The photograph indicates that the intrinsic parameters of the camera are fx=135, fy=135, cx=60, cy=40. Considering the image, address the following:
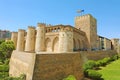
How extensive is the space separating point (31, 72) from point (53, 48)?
65.4 feet

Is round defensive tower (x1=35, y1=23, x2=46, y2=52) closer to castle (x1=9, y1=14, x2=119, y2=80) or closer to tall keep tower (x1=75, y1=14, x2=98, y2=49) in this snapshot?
castle (x1=9, y1=14, x2=119, y2=80)

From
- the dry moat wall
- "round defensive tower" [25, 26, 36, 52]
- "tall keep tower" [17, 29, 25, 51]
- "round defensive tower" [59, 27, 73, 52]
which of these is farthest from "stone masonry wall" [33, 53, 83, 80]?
"tall keep tower" [17, 29, 25, 51]

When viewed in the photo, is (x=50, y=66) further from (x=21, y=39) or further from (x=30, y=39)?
(x=21, y=39)

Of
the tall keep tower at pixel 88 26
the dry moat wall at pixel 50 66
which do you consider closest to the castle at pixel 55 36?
the tall keep tower at pixel 88 26

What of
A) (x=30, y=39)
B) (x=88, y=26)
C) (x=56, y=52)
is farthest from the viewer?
(x=88, y=26)

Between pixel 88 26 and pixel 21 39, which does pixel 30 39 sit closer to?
pixel 21 39

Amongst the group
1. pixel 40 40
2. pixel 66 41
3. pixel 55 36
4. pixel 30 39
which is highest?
pixel 55 36

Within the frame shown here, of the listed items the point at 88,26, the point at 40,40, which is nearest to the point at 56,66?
the point at 40,40

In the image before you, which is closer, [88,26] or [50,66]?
[50,66]

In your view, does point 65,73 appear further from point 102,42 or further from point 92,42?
point 102,42

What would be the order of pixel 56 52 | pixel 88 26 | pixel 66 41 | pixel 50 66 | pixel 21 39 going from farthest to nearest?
1. pixel 21 39
2. pixel 88 26
3. pixel 66 41
4. pixel 56 52
5. pixel 50 66

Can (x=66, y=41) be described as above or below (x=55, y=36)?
below

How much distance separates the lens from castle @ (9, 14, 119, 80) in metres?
13.9

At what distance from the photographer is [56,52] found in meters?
20.0
